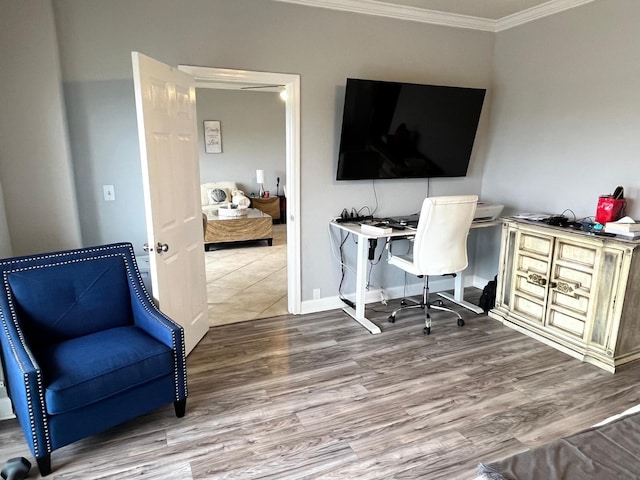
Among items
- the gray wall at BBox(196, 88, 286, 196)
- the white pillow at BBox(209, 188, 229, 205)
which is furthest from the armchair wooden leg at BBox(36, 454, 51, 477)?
the gray wall at BBox(196, 88, 286, 196)

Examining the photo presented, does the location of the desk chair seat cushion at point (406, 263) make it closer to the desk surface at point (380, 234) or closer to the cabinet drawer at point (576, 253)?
the desk surface at point (380, 234)

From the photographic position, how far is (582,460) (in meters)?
1.12

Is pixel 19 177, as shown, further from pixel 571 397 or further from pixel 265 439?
pixel 571 397

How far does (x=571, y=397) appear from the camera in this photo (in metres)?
2.54

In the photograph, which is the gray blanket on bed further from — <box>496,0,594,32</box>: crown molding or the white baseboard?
<box>496,0,594,32</box>: crown molding

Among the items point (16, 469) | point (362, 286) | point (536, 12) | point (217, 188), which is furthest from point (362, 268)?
point (217, 188)

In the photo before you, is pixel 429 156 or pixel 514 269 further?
pixel 429 156

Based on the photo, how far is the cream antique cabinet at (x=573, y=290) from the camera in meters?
2.78

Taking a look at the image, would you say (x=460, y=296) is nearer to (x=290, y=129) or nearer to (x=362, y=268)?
(x=362, y=268)

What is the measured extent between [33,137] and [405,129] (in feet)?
9.21

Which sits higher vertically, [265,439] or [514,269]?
[514,269]

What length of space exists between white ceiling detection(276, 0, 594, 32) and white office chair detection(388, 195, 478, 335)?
171cm

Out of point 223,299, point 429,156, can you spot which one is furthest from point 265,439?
point 429,156

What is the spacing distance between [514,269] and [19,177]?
147 inches
